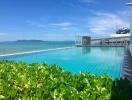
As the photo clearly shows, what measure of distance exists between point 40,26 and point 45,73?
244 ft

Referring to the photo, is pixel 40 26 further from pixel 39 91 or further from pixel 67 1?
pixel 39 91

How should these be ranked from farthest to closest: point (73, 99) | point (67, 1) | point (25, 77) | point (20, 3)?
point (20, 3), point (67, 1), point (25, 77), point (73, 99)

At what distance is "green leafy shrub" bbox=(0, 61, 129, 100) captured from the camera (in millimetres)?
3826

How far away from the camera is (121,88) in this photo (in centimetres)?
415

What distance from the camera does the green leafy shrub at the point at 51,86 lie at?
3826 millimetres

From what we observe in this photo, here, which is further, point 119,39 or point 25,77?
point 119,39

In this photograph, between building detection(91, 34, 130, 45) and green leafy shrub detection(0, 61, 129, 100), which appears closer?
green leafy shrub detection(0, 61, 129, 100)

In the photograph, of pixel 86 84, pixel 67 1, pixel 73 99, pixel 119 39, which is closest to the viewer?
pixel 73 99

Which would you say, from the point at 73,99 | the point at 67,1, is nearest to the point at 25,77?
the point at 73,99

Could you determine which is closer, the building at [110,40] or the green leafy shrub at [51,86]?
the green leafy shrub at [51,86]

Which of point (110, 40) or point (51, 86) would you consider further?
point (110, 40)

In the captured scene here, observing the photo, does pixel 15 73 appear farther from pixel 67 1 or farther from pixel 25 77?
pixel 67 1

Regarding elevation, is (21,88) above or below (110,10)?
below

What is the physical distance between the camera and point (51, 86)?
425cm
